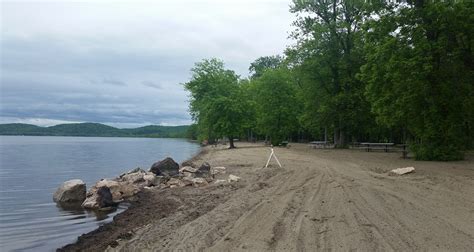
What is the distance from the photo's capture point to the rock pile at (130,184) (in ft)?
48.5

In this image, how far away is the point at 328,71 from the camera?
37.2 m

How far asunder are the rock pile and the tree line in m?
10.6

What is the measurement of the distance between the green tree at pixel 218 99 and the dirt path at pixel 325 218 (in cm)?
2882

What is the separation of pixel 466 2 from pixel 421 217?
16781 mm

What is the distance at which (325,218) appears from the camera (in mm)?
8734

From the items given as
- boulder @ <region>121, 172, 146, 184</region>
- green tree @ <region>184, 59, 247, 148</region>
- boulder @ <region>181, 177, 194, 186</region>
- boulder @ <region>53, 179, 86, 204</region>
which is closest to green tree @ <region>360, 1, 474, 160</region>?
boulder @ <region>181, 177, 194, 186</region>

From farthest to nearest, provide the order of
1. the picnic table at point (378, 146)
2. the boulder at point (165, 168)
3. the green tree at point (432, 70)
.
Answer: the picnic table at point (378, 146) → the green tree at point (432, 70) → the boulder at point (165, 168)

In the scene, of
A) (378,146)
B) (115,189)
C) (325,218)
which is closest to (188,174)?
(115,189)

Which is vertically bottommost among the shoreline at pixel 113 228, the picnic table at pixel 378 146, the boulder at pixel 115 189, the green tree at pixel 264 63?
the shoreline at pixel 113 228

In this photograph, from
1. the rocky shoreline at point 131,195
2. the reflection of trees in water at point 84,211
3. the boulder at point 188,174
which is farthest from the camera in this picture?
the boulder at point 188,174

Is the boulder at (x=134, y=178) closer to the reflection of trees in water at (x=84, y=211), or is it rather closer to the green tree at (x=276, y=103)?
the reflection of trees in water at (x=84, y=211)

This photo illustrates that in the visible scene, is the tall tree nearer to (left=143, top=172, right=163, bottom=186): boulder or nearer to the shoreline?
(left=143, top=172, right=163, bottom=186): boulder

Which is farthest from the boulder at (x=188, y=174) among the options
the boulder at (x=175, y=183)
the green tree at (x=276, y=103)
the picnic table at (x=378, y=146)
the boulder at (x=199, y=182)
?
the green tree at (x=276, y=103)

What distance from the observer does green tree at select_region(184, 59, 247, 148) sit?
4338 centimetres
